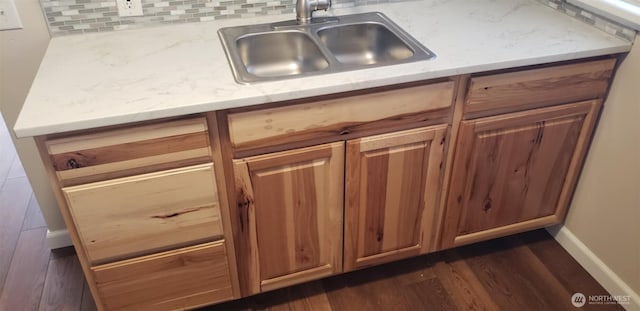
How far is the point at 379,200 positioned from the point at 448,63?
495 mm

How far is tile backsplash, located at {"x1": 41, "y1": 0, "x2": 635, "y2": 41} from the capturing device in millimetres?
1602

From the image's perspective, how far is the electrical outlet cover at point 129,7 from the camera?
1638mm

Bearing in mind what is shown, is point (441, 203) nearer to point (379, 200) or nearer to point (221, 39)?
point (379, 200)

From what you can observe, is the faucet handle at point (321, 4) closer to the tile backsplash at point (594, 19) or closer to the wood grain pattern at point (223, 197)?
the wood grain pattern at point (223, 197)

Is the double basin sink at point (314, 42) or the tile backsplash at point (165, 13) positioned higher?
the tile backsplash at point (165, 13)

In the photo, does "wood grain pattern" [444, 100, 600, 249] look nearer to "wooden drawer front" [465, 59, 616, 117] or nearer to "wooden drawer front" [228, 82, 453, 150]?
"wooden drawer front" [465, 59, 616, 117]

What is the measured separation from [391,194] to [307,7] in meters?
0.70

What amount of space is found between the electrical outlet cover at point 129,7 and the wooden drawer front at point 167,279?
80 centimetres

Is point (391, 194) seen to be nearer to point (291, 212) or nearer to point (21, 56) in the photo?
point (291, 212)

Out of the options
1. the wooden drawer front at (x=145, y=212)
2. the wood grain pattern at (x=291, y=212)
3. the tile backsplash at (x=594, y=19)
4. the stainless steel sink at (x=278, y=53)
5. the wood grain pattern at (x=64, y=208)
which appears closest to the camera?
the wood grain pattern at (x=64, y=208)

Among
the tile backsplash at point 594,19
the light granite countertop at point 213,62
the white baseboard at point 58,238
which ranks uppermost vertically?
the tile backsplash at point 594,19
